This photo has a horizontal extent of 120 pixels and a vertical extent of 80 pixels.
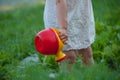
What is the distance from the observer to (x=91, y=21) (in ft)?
14.1

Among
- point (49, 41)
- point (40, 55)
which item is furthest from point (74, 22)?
point (40, 55)

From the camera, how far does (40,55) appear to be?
501cm

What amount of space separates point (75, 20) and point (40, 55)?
0.98 meters

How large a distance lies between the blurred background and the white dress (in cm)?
17

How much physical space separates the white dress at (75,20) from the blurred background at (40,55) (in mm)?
171

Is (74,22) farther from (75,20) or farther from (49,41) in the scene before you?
(49,41)

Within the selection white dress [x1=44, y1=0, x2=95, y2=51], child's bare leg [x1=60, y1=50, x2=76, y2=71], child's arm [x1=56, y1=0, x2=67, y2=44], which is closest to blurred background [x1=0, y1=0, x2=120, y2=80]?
child's bare leg [x1=60, y1=50, x2=76, y2=71]

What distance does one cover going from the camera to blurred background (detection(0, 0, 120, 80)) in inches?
141

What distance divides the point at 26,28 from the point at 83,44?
304 cm

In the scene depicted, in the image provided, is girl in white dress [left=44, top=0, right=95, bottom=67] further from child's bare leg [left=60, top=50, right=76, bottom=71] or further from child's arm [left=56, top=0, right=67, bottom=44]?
child's arm [left=56, top=0, right=67, bottom=44]

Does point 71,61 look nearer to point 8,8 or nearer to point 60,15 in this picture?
point 60,15

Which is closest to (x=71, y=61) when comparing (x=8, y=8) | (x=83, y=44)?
(x=83, y=44)

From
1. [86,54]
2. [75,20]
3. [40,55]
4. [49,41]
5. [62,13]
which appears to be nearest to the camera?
[49,41]

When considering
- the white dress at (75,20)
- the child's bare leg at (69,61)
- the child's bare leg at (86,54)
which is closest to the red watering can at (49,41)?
the child's bare leg at (69,61)
